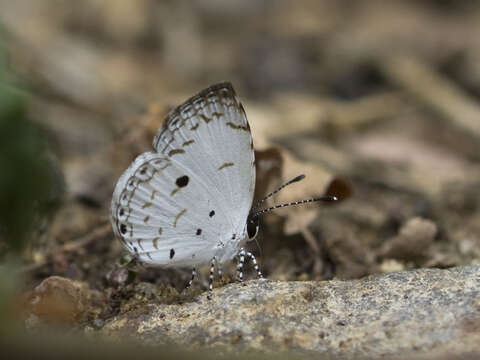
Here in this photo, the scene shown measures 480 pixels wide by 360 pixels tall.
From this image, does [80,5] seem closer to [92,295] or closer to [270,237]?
[270,237]

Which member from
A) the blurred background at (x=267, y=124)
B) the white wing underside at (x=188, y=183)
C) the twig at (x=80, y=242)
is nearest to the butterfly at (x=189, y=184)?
the white wing underside at (x=188, y=183)

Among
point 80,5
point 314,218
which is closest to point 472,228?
point 314,218

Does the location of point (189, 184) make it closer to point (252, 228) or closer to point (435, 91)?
point (252, 228)

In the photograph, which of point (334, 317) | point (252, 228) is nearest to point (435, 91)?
point (252, 228)

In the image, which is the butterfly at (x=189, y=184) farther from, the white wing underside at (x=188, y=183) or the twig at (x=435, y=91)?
the twig at (x=435, y=91)

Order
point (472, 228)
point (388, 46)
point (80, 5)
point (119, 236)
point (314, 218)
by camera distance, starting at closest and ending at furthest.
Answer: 1. point (119, 236)
2. point (314, 218)
3. point (472, 228)
4. point (388, 46)
5. point (80, 5)

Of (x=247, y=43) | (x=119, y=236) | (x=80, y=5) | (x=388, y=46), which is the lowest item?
(x=119, y=236)

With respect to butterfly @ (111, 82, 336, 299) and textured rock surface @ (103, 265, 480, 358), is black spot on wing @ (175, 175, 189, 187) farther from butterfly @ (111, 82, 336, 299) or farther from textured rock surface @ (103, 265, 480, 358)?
textured rock surface @ (103, 265, 480, 358)

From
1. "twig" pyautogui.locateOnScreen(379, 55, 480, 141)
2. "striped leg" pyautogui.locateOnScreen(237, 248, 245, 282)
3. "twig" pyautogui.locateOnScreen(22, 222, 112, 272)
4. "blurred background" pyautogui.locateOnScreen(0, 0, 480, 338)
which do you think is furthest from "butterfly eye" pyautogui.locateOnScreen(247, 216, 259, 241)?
"twig" pyautogui.locateOnScreen(379, 55, 480, 141)
